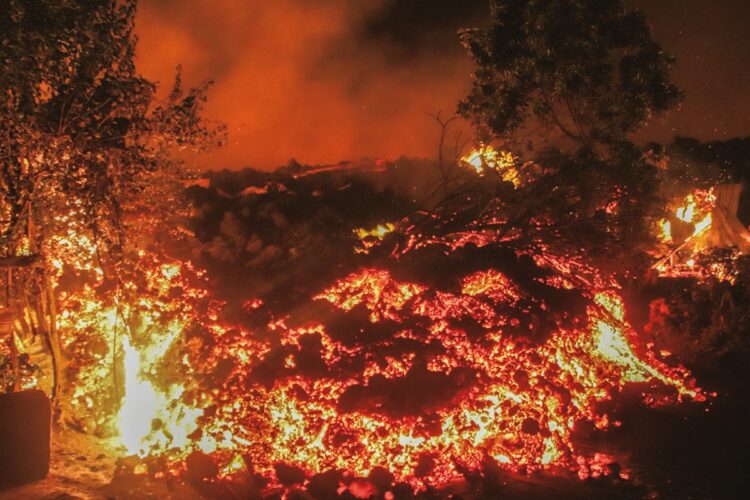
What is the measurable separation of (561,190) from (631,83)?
7.52 ft

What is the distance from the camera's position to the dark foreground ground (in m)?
6.36

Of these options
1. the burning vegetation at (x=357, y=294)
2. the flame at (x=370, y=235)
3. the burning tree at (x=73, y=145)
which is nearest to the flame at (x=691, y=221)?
the burning vegetation at (x=357, y=294)

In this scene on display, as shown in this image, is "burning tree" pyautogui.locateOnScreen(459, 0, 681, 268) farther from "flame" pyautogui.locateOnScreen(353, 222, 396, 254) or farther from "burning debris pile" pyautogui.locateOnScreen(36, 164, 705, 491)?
"flame" pyautogui.locateOnScreen(353, 222, 396, 254)

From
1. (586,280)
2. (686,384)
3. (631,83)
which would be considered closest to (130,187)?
(586,280)

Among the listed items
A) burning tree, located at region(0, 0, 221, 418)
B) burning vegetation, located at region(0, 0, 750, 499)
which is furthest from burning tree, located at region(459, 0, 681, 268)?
burning tree, located at region(0, 0, 221, 418)

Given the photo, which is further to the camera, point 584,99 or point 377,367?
point 584,99

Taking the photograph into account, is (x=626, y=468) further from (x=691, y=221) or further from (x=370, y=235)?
(x=691, y=221)

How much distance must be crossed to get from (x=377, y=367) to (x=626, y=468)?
3618 mm

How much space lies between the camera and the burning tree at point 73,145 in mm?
6230

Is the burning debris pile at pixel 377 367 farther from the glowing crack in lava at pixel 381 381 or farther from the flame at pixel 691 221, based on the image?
the flame at pixel 691 221

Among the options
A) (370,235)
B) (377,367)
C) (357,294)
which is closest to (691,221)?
(370,235)

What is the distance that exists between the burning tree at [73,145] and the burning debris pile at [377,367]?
0.86 meters

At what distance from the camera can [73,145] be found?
6.82 meters

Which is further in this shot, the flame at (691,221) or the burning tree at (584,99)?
the flame at (691,221)
